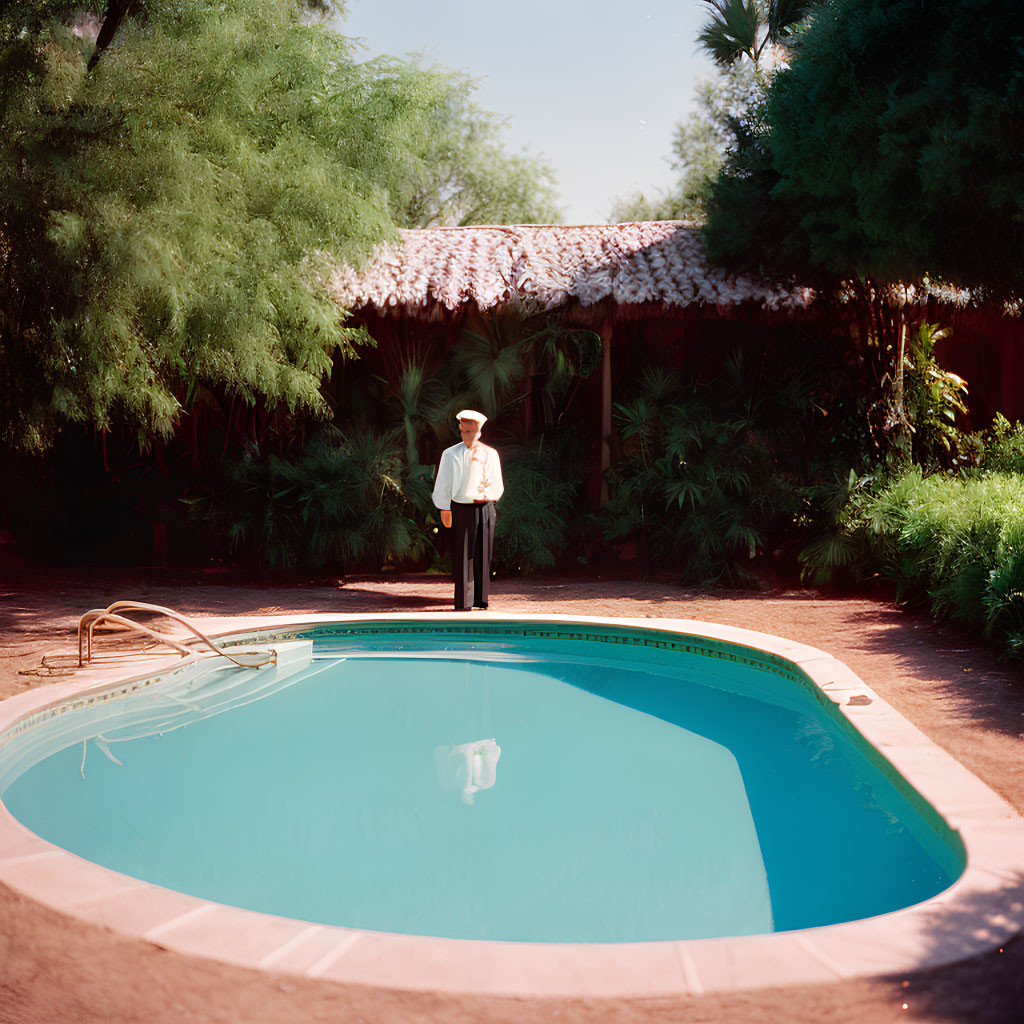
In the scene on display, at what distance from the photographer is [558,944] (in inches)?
92.0

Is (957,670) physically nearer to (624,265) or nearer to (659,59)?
(624,265)

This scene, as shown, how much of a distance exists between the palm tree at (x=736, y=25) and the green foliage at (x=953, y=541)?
866 cm

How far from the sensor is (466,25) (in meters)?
20.4

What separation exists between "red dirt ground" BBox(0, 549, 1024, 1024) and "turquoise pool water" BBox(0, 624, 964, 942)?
1.92ft

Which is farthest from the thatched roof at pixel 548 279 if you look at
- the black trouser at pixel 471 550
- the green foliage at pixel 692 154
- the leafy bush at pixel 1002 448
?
the green foliage at pixel 692 154

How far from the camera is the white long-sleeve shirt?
7480 mm

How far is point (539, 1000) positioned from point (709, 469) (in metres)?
7.88

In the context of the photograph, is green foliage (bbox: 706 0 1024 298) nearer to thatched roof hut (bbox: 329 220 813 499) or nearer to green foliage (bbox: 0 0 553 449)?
thatched roof hut (bbox: 329 220 813 499)

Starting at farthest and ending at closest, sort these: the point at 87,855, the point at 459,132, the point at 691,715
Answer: the point at 459,132 → the point at 691,715 → the point at 87,855

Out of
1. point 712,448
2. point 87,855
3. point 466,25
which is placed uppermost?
point 466,25

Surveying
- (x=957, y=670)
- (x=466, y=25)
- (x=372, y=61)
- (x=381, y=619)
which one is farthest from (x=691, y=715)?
(x=466, y=25)

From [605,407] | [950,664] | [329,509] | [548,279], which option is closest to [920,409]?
[605,407]

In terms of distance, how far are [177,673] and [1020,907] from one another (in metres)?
4.69

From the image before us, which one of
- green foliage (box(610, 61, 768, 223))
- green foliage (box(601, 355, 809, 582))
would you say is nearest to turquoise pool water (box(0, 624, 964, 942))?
green foliage (box(601, 355, 809, 582))
